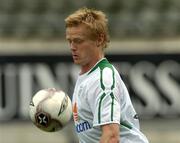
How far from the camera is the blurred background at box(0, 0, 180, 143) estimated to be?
13961mm

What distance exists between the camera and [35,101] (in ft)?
18.5

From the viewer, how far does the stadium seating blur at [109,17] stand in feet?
47.7

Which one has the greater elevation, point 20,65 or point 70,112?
point 70,112

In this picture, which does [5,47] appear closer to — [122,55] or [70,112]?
[122,55]

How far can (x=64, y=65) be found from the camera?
1403 cm

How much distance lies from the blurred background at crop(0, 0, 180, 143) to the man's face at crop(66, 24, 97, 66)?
327 inches

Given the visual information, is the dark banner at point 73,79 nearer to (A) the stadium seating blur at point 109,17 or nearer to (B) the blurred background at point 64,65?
(B) the blurred background at point 64,65

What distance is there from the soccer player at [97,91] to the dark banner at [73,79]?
861 cm

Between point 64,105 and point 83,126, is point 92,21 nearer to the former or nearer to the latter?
point 83,126

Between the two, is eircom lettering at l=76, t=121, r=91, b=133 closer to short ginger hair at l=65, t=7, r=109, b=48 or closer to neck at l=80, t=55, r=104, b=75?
neck at l=80, t=55, r=104, b=75

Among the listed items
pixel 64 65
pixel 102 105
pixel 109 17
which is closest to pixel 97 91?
pixel 102 105

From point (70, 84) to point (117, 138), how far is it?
359 inches

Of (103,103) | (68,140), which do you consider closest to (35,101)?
(103,103)

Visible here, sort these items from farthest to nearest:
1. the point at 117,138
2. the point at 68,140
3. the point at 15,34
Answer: the point at 15,34 < the point at 68,140 < the point at 117,138
